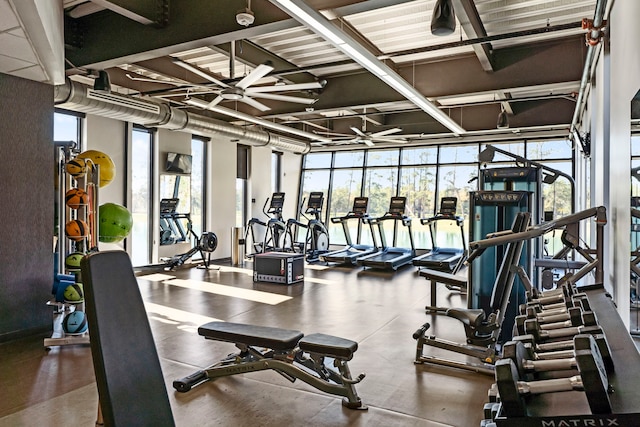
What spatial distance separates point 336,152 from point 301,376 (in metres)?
10.9

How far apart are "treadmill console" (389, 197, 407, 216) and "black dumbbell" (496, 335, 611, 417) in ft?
32.1

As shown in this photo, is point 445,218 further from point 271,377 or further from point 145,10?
point 145,10

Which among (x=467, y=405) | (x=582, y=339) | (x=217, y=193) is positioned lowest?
(x=467, y=405)

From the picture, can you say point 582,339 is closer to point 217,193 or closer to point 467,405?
point 467,405

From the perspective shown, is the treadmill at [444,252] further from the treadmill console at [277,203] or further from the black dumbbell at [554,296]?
the black dumbbell at [554,296]

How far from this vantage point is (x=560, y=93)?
8719 millimetres

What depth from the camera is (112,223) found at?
512 centimetres

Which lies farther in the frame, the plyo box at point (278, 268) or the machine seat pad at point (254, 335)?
the plyo box at point (278, 268)

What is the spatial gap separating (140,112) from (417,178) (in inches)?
305

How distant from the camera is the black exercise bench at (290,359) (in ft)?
10.5

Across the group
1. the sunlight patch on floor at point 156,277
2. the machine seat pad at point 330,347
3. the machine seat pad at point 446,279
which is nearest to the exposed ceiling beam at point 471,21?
the machine seat pad at point 446,279

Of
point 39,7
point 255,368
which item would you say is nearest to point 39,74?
point 39,7

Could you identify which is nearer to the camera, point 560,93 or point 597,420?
point 597,420

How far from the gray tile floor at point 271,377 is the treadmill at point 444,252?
248cm
